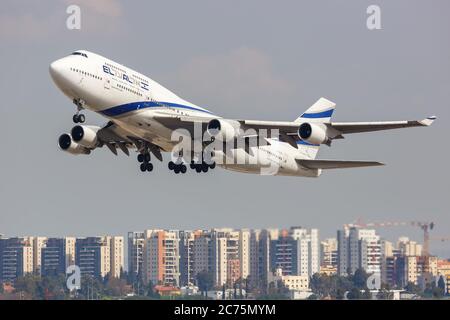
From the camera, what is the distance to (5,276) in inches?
2879

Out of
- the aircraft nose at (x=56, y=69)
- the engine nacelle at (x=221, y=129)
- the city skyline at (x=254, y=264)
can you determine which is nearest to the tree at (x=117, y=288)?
the city skyline at (x=254, y=264)

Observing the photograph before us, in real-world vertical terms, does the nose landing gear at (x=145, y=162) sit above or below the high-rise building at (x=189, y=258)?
above

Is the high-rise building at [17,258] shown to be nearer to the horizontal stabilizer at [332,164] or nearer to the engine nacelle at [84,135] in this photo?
the engine nacelle at [84,135]

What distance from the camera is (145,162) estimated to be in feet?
200

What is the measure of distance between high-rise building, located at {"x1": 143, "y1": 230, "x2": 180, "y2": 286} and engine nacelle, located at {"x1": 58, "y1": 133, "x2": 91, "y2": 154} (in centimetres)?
1112

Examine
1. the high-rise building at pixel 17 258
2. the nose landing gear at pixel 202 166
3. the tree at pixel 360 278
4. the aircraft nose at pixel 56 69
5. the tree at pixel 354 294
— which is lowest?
the tree at pixel 354 294

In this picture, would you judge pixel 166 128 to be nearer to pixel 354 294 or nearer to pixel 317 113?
pixel 354 294

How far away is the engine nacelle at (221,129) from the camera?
2140 inches

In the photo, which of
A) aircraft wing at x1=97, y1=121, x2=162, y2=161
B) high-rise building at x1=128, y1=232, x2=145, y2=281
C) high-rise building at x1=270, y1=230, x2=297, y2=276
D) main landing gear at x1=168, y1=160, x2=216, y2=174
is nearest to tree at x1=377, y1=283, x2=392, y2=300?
high-rise building at x1=270, y1=230, x2=297, y2=276
